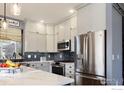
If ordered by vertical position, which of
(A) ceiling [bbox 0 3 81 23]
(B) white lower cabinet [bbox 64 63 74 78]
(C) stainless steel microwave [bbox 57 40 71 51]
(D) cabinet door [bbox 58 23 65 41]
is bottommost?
(B) white lower cabinet [bbox 64 63 74 78]

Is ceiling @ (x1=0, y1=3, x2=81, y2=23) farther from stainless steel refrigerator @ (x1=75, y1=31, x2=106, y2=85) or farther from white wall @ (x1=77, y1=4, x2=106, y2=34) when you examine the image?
stainless steel refrigerator @ (x1=75, y1=31, x2=106, y2=85)

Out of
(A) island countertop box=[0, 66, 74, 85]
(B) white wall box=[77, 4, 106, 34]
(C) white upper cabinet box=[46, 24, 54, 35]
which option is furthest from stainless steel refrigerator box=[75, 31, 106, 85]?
(C) white upper cabinet box=[46, 24, 54, 35]

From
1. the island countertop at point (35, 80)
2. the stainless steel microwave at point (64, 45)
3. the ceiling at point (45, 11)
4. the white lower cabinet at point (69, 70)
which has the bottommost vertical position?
the white lower cabinet at point (69, 70)

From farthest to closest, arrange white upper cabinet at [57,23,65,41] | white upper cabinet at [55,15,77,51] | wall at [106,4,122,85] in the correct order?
white upper cabinet at [57,23,65,41]
white upper cabinet at [55,15,77,51]
wall at [106,4,122,85]

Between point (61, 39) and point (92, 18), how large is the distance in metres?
1.73

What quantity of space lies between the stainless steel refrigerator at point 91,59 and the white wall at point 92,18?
0.99 ft

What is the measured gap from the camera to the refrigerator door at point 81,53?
2838mm

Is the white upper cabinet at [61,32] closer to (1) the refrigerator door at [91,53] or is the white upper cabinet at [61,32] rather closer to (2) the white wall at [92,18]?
(2) the white wall at [92,18]

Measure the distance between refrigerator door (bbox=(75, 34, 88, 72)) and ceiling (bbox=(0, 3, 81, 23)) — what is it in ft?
2.89

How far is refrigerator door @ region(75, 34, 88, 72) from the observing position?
2.84 meters

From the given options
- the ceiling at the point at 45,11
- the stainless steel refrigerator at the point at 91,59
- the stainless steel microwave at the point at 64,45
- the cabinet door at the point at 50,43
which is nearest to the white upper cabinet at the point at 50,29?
the cabinet door at the point at 50,43

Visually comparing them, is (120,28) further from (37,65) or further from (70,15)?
(37,65)

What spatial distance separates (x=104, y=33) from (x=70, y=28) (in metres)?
1.81

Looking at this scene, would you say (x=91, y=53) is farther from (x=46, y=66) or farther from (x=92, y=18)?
(x=46, y=66)
